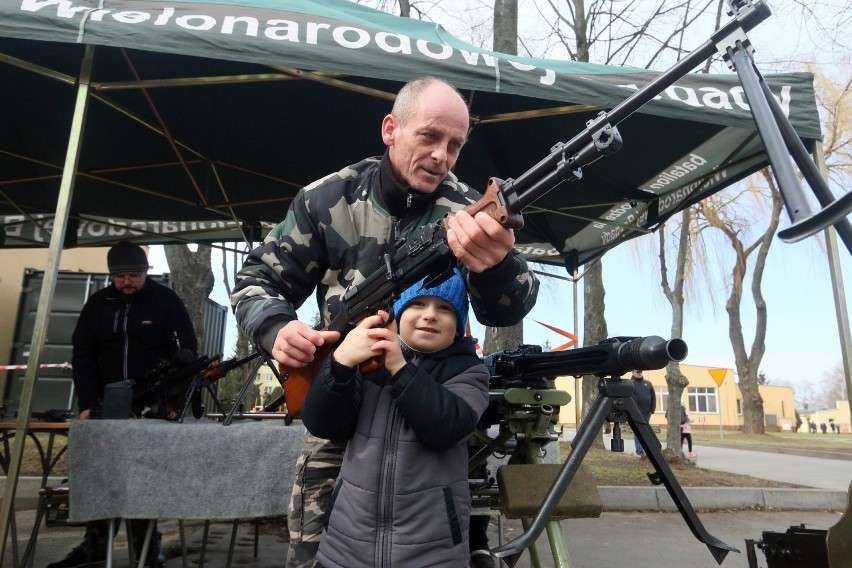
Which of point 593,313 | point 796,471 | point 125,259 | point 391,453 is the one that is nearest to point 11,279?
point 125,259

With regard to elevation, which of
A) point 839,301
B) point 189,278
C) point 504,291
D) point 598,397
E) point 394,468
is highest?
point 189,278

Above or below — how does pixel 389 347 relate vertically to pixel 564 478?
above

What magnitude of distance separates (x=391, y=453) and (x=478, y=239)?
2.21 feet

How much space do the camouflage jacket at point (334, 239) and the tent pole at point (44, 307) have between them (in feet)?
5.21

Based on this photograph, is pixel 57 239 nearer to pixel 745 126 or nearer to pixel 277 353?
pixel 277 353

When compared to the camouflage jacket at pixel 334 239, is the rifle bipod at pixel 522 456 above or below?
below

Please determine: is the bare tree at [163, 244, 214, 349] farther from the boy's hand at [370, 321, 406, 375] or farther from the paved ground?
the boy's hand at [370, 321, 406, 375]

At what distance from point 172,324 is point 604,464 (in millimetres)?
7075

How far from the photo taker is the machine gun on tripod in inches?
106

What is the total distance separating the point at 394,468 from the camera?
1.69 metres

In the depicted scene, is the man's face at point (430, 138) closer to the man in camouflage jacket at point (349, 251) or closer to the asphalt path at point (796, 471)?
the man in camouflage jacket at point (349, 251)

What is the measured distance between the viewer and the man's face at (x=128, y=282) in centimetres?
441

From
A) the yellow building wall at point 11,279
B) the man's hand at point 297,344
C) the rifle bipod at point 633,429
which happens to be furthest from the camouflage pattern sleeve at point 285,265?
the yellow building wall at point 11,279

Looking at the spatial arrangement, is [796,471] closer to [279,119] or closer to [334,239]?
[279,119]
